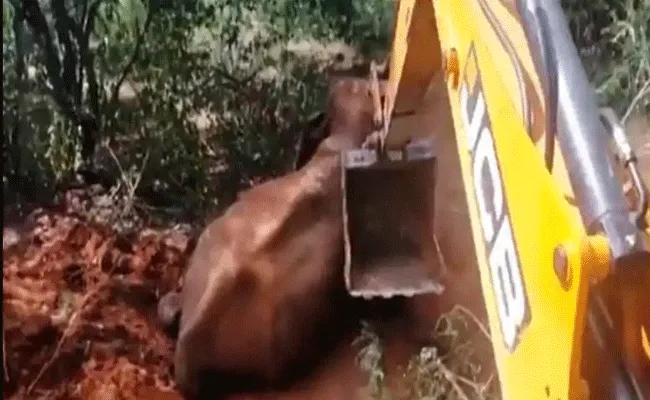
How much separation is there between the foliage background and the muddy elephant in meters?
0.04

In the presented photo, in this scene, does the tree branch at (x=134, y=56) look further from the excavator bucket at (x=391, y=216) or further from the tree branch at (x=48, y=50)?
the excavator bucket at (x=391, y=216)

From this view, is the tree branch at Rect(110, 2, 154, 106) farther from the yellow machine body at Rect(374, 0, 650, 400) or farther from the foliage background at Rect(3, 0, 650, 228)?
the yellow machine body at Rect(374, 0, 650, 400)

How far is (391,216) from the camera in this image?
4.88 feet

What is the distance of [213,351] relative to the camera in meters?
1.47

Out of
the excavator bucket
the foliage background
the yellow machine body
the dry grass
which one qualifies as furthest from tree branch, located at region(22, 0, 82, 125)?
the yellow machine body

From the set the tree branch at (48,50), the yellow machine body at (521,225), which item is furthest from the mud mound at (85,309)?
the yellow machine body at (521,225)

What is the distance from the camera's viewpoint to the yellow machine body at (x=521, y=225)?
24.5 inches

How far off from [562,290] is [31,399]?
3.17 ft

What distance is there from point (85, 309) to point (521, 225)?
0.89 m

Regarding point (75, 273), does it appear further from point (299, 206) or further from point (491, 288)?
point (491, 288)

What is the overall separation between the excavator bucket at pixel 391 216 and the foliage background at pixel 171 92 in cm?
10

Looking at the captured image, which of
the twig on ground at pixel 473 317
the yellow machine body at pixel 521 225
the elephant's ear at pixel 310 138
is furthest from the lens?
the elephant's ear at pixel 310 138

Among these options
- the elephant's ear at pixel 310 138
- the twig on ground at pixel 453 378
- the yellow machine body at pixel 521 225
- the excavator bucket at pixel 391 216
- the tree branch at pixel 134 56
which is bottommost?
the twig on ground at pixel 453 378

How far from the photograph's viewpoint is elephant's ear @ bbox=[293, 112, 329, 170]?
4.96ft
